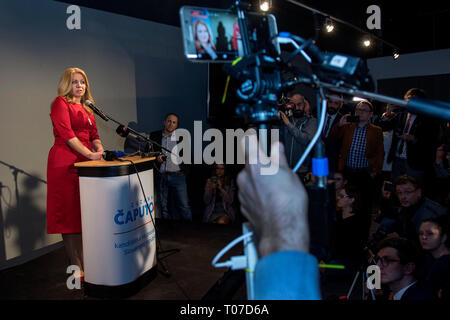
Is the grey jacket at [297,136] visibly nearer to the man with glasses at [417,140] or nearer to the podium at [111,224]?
the man with glasses at [417,140]

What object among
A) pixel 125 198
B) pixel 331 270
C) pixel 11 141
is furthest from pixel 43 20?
pixel 331 270

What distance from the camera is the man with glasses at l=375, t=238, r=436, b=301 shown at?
179 centimetres

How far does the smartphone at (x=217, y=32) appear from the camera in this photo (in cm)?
85

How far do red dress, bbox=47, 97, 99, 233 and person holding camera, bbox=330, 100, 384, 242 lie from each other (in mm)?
2415

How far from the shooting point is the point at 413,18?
21.3 feet

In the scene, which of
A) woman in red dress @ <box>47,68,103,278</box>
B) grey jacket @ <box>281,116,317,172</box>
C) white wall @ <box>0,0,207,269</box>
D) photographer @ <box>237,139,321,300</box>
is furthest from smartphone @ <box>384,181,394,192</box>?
white wall @ <box>0,0,207,269</box>

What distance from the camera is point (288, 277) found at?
52cm

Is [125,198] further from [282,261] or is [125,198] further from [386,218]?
[386,218]

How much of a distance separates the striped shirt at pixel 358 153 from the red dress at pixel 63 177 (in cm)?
250

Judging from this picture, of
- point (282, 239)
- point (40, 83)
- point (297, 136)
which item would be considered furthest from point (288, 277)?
point (40, 83)

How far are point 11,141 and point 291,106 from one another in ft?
8.27

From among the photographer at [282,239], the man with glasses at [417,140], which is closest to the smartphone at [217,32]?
the photographer at [282,239]

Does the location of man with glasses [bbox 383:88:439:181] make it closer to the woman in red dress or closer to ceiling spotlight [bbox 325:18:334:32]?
ceiling spotlight [bbox 325:18:334:32]

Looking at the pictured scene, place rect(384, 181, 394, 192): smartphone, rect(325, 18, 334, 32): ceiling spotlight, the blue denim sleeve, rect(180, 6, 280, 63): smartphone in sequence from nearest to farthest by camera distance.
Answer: the blue denim sleeve, rect(180, 6, 280, 63): smartphone, rect(384, 181, 394, 192): smartphone, rect(325, 18, 334, 32): ceiling spotlight
